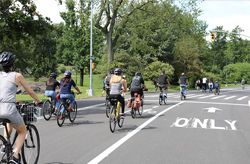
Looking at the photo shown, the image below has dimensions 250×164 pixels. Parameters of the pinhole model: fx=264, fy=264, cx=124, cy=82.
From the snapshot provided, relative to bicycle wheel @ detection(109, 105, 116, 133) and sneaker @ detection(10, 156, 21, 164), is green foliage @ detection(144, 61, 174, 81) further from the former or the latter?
sneaker @ detection(10, 156, 21, 164)

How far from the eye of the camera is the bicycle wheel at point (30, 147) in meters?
4.23

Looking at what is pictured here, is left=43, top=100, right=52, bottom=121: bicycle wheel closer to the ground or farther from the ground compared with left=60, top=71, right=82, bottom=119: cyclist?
closer to the ground

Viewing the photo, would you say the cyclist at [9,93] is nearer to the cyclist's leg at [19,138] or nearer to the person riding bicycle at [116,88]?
the cyclist's leg at [19,138]

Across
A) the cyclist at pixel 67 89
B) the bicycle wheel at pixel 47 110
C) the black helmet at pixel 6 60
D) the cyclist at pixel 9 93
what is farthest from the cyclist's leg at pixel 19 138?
the bicycle wheel at pixel 47 110

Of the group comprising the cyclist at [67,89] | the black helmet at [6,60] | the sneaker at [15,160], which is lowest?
the sneaker at [15,160]

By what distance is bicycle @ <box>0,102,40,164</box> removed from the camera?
3736mm

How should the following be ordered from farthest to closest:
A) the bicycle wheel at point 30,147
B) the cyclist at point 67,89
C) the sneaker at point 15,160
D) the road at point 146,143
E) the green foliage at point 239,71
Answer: the green foliage at point 239,71 < the cyclist at point 67,89 < the road at point 146,143 < the bicycle wheel at point 30,147 < the sneaker at point 15,160

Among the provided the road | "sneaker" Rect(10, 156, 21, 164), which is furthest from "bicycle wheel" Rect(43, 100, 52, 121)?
"sneaker" Rect(10, 156, 21, 164)

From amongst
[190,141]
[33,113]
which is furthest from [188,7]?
[33,113]

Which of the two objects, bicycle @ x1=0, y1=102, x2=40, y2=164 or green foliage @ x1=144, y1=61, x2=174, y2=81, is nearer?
bicycle @ x1=0, y1=102, x2=40, y2=164

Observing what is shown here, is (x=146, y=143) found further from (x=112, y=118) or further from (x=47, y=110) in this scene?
(x=47, y=110)

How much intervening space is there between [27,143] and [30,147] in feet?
0.36

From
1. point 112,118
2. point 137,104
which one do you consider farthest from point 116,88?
point 137,104

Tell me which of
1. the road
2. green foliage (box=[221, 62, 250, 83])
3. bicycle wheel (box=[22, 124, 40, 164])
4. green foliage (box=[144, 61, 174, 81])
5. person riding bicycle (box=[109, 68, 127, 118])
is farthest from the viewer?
green foliage (box=[221, 62, 250, 83])
